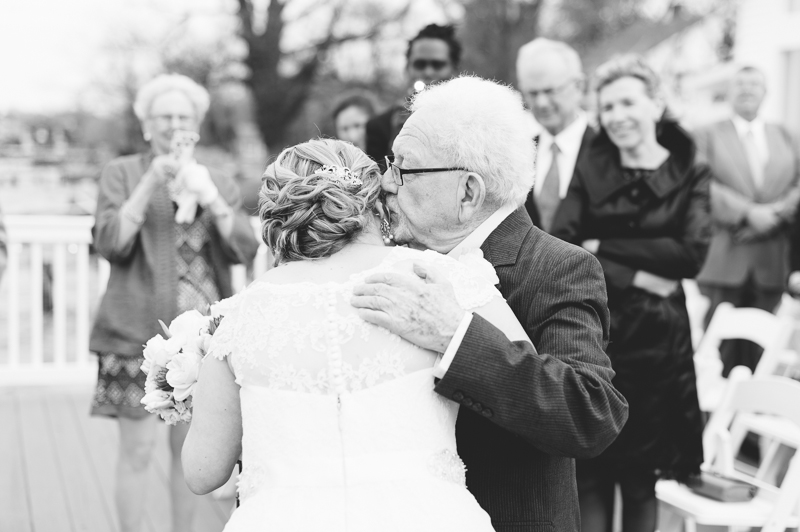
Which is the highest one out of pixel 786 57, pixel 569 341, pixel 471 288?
pixel 786 57

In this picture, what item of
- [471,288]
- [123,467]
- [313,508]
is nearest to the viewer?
[313,508]

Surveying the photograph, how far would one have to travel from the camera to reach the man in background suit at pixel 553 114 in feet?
11.9

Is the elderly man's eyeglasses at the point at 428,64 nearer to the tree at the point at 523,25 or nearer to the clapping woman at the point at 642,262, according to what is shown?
the clapping woman at the point at 642,262

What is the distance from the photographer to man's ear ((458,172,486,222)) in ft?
5.95

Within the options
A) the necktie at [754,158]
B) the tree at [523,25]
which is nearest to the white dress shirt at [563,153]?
the necktie at [754,158]

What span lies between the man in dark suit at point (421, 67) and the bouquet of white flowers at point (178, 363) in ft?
7.99

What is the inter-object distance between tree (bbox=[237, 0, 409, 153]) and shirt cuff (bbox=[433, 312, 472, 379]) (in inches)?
804

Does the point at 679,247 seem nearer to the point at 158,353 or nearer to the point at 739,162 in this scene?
the point at 158,353

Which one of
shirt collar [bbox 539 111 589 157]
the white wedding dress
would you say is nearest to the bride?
the white wedding dress

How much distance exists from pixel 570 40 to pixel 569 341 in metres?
26.5

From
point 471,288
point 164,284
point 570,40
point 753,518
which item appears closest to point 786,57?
point 753,518

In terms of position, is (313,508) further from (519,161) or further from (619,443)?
(619,443)

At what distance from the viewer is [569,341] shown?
1.76 metres

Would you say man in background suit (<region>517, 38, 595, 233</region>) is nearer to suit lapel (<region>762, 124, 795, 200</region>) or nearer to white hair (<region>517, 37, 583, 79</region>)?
white hair (<region>517, 37, 583, 79</region>)
